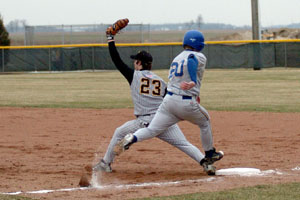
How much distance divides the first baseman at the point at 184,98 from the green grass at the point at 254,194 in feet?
3.41

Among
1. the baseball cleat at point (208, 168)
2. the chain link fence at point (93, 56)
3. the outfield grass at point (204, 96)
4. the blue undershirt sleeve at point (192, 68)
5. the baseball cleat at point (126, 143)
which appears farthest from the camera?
the chain link fence at point (93, 56)

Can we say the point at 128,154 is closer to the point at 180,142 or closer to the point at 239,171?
the point at 180,142

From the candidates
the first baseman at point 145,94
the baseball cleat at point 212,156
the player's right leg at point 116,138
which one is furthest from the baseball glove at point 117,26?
the baseball cleat at point 212,156

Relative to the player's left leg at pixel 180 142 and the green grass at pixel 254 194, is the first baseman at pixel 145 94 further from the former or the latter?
the green grass at pixel 254 194

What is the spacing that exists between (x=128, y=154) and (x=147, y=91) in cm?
176

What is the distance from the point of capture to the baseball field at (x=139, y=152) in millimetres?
5660

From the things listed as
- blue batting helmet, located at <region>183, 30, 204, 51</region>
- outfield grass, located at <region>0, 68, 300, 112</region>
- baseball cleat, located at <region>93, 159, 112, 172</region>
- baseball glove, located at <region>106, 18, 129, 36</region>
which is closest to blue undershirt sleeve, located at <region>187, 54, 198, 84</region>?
blue batting helmet, located at <region>183, 30, 204, 51</region>

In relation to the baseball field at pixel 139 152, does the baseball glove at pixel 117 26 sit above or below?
above

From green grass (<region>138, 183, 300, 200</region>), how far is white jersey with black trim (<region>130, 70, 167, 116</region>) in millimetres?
1643

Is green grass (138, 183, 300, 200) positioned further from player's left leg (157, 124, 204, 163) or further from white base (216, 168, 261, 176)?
player's left leg (157, 124, 204, 163)

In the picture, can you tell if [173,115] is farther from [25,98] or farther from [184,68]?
[25,98]

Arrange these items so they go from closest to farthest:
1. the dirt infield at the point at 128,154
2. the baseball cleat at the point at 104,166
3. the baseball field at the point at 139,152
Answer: the baseball field at the point at 139,152 < the dirt infield at the point at 128,154 < the baseball cleat at the point at 104,166

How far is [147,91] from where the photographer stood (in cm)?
667

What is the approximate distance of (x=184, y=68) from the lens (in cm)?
613
